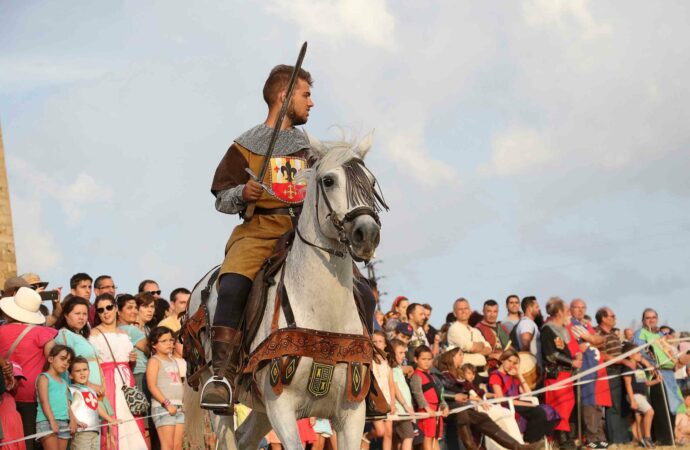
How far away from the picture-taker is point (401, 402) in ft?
45.3

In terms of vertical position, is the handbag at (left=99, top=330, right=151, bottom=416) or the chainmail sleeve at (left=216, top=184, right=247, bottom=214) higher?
the chainmail sleeve at (left=216, top=184, right=247, bottom=214)

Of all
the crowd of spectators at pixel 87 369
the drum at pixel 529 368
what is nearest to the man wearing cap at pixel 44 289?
the crowd of spectators at pixel 87 369

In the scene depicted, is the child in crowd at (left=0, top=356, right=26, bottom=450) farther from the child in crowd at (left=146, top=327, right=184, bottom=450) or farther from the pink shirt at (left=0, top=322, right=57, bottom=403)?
the child in crowd at (left=146, top=327, right=184, bottom=450)

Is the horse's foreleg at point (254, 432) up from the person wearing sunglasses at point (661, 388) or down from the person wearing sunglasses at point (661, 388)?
down

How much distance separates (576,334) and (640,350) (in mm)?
1970

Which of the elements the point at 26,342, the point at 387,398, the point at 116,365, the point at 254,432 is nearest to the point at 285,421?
the point at 254,432

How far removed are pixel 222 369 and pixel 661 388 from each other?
1233cm

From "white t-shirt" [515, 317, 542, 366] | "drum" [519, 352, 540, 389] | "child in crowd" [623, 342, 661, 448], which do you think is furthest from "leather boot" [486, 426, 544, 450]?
"child in crowd" [623, 342, 661, 448]

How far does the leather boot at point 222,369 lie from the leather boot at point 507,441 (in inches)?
286

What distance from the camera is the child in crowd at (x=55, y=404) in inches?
424

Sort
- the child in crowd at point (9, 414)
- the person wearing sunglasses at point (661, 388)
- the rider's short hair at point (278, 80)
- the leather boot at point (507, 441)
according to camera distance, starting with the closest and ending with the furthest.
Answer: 1. the rider's short hair at point (278, 80)
2. the child in crowd at point (9, 414)
3. the leather boot at point (507, 441)
4. the person wearing sunglasses at point (661, 388)

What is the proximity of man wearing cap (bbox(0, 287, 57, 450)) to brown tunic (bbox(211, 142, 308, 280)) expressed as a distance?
11.6 feet

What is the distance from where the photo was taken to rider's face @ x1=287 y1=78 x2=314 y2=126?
8.34 m

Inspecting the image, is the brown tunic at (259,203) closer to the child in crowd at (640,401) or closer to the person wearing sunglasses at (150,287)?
the person wearing sunglasses at (150,287)
